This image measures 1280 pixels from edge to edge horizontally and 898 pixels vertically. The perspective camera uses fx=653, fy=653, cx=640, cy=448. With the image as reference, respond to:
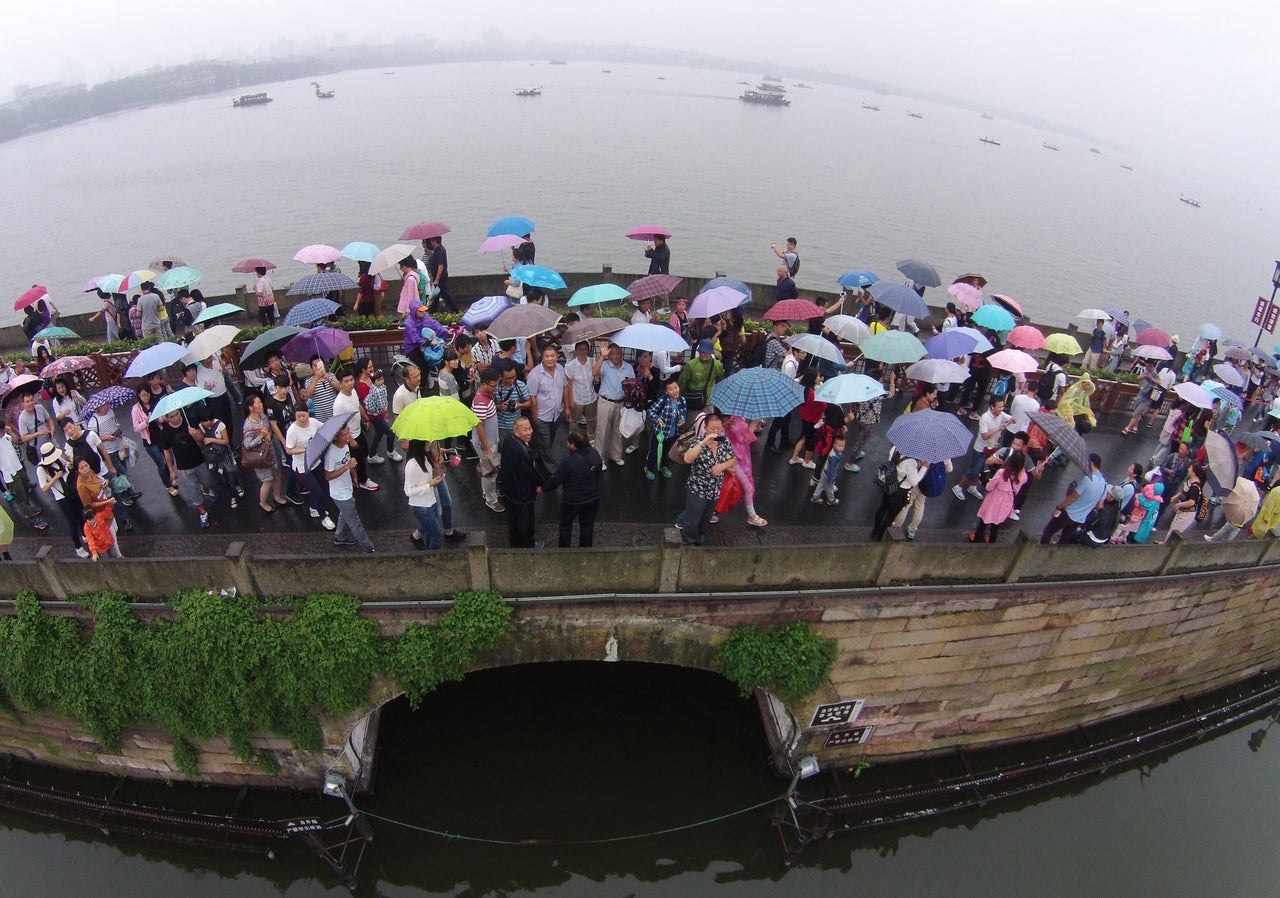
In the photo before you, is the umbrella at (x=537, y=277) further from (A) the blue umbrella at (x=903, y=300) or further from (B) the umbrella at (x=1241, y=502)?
(B) the umbrella at (x=1241, y=502)

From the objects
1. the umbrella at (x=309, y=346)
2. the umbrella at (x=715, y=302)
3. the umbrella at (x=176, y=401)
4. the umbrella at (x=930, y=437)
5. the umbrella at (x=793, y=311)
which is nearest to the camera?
the umbrella at (x=930, y=437)

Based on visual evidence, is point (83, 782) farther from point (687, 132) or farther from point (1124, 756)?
point (687, 132)

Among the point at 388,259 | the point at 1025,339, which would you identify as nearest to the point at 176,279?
the point at 388,259

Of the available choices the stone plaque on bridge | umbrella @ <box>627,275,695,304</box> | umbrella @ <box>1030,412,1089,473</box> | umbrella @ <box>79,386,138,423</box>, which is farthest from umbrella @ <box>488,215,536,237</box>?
the stone plaque on bridge

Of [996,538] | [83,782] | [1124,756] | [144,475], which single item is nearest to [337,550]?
[144,475]

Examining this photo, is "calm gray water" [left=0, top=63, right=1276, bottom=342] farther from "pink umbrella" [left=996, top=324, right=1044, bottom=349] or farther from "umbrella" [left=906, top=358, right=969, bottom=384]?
"umbrella" [left=906, top=358, right=969, bottom=384]

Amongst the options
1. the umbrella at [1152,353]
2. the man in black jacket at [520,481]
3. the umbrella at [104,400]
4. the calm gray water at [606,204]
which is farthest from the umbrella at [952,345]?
the calm gray water at [606,204]
